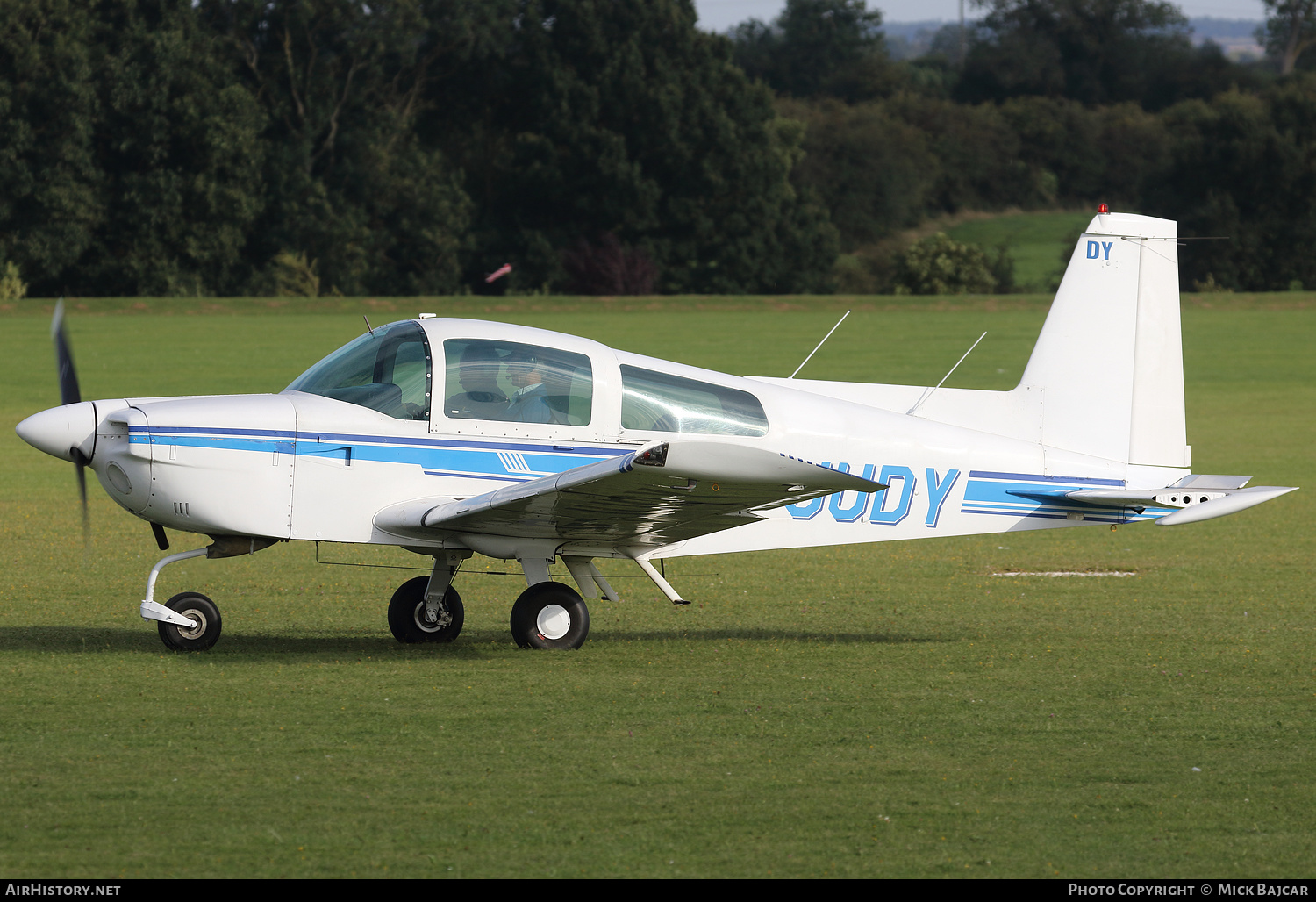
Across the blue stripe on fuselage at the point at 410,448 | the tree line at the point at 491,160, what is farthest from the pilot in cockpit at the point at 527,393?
the tree line at the point at 491,160

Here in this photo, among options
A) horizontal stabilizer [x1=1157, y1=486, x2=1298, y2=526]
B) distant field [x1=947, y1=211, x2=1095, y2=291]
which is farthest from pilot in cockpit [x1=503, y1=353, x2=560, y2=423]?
distant field [x1=947, y1=211, x2=1095, y2=291]

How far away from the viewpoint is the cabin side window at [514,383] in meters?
8.90

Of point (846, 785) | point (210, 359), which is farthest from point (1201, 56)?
point (846, 785)

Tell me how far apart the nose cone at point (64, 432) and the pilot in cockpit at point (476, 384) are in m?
1.92

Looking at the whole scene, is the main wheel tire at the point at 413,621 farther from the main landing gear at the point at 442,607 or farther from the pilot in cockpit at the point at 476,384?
the pilot in cockpit at the point at 476,384

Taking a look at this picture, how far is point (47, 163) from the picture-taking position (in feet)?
167

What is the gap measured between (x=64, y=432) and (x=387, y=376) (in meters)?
1.76

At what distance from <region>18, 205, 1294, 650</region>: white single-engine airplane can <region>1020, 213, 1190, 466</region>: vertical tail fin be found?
1cm

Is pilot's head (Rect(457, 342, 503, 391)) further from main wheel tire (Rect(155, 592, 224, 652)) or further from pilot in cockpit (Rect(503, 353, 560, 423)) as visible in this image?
main wheel tire (Rect(155, 592, 224, 652))

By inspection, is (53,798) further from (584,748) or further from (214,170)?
(214,170)

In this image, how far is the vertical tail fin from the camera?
981cm

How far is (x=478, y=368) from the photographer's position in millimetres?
8922

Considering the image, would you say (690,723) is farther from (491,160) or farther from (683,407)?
(491,160)

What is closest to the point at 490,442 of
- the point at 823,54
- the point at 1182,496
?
the point at 1182,496
